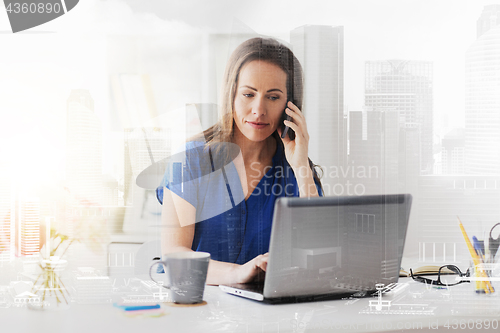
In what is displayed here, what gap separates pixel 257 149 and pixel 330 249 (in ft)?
1.61

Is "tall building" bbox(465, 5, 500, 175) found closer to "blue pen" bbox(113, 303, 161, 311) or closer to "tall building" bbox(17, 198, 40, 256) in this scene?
"blue pen" bbox(113, 303, 161, 311)

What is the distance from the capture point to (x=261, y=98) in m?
1.15

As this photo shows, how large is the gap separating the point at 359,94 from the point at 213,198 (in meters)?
0.50

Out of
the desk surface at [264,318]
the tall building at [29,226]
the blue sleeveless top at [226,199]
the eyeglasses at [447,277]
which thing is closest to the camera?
the desk surface at [264,318]

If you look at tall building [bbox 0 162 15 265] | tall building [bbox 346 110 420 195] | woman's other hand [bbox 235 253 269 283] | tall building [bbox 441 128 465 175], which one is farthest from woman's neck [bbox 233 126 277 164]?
tall building [bbox 0 162 15 265]

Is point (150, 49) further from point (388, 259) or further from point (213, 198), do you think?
point (388, 259)

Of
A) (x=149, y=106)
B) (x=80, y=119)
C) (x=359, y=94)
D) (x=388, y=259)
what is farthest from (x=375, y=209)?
(x=80, y=119)

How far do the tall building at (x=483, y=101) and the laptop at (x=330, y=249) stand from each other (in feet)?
1.73

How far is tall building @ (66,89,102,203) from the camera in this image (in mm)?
995

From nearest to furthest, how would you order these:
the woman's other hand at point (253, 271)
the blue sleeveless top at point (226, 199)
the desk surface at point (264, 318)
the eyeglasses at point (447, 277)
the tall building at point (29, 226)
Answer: the desk surface at point (264, 318)
the woman's other hand at point (253, 271)
the eyeglasses at point (447, 277)
the tall building at point (29, 226)
the blue sleeveless top at point (226, 199)

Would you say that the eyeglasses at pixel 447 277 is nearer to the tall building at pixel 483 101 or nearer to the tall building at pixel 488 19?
the tall building at pixel 483 101

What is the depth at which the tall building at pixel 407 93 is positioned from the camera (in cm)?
114

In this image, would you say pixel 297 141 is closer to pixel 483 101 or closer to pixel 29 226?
pixel 483 101

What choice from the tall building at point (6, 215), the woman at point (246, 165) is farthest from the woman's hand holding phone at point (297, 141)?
the tall building at point (6, 215)
